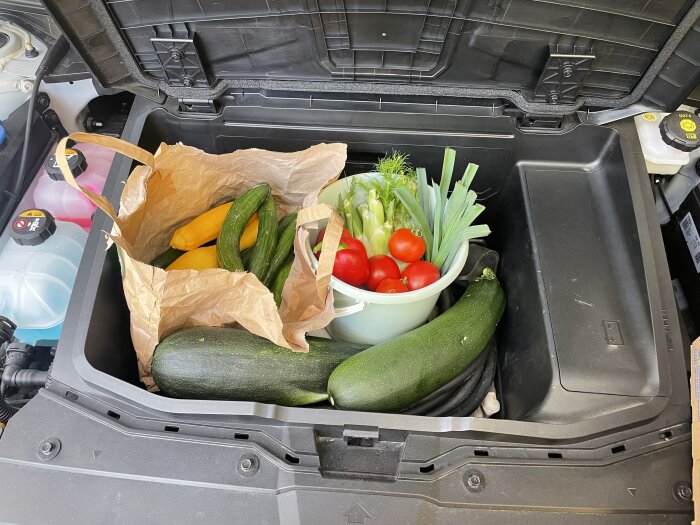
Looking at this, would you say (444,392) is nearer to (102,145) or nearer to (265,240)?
(265,240)

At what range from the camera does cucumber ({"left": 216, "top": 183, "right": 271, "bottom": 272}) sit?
915 mm

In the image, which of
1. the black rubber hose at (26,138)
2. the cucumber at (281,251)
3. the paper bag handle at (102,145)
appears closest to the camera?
the paper bag handle at (102,145)

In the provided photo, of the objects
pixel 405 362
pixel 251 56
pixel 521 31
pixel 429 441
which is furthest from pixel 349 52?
pixel 429 441

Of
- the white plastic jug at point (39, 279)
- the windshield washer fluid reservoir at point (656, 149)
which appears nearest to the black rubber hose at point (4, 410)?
the white plastic jug at point (39, 279)

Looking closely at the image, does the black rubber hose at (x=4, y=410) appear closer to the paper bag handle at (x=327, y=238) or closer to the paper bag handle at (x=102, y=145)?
the paper bag handle at (x=102, y=145)

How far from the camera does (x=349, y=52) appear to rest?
89 centimetres

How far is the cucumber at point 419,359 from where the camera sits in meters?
0.81

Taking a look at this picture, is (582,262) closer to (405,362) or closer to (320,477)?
(405,362)

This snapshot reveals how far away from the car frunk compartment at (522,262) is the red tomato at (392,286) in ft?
0.69

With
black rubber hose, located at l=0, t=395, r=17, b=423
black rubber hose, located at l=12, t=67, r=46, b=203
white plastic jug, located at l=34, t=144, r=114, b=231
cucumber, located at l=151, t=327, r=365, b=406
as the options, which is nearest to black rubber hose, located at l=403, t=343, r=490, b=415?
cucumber, located at l=151, t=327, r=365, b=406

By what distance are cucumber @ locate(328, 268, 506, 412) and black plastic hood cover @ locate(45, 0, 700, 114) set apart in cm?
37

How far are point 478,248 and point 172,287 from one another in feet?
1.85

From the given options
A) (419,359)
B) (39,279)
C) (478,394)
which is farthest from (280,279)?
(39,279)

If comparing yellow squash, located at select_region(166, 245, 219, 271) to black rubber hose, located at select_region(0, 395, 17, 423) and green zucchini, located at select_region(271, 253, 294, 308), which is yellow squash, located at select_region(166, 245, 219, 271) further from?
black rubber hose, located at select_region(0, 395, 17, 423)
